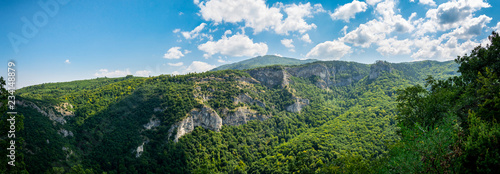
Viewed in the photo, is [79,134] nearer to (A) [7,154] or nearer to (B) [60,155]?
(B) [60,155]

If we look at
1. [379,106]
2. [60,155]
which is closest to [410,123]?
[60,155]

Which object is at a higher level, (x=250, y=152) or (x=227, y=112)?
(x=227, y=112)

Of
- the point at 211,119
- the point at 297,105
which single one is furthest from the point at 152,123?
the point at 297,105

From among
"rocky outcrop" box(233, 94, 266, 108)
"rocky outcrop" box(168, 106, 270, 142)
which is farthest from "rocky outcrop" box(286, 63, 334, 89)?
"rocky outcrop" box(168, 106, 270, 142)

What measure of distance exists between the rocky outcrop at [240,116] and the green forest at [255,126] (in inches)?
23.1

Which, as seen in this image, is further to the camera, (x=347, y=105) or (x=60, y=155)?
(x=347, y=105)

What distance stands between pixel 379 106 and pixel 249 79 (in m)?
89.5

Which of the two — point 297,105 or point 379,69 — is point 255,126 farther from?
point 379,69

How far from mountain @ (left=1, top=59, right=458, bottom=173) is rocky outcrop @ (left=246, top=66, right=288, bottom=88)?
12.7 ft

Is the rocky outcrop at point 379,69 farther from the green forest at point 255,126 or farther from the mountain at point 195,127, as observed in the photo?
the mountain at point 195,127

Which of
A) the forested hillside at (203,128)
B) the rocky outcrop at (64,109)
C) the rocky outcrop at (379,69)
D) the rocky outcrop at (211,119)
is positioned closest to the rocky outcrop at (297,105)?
the forested hillside at (203,128)

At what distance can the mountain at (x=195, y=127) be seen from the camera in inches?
2240

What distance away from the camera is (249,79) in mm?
149250

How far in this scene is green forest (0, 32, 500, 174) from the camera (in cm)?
1273
